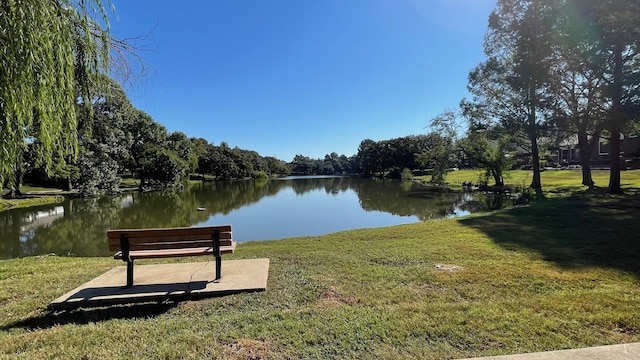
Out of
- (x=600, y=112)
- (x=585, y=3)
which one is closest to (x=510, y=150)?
(x=600, y=112)

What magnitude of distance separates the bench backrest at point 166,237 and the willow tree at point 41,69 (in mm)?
1122

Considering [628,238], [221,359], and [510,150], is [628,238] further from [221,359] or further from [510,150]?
[510,150]

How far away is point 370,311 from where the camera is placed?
10.7ft

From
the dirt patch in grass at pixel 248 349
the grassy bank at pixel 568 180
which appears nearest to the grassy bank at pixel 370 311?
the dirt patch in grass at pixel 248 349

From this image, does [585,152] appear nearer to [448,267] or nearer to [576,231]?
[576,231]

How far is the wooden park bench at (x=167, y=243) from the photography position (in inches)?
158

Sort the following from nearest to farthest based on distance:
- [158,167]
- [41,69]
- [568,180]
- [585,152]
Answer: [41,69]
[585,152]
[568,180]
[158,167]

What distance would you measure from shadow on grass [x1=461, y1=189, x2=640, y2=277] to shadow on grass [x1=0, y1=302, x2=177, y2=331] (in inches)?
214

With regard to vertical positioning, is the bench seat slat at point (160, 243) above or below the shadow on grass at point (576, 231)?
above

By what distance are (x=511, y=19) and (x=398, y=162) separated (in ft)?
177

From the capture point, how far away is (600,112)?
12820 mm

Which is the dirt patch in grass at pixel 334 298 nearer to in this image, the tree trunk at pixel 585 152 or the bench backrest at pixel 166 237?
the bench backrest at pixel 166 237

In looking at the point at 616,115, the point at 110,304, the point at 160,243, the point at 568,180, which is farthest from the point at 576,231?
the point at 568,180

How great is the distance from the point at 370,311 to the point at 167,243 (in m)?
2.54
